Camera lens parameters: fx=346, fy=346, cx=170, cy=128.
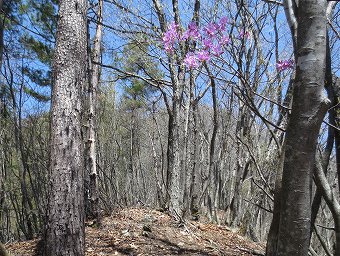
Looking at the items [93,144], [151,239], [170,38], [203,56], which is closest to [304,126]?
[203,56]

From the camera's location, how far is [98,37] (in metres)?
5.71

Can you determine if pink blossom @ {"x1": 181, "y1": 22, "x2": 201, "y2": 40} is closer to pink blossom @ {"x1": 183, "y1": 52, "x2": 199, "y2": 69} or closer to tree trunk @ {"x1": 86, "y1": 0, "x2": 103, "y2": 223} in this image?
pink blossom @ {"x1": 183, "y1": 52, "x2": 199, "y2": 69}

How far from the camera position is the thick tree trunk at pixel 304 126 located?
4.53 ft

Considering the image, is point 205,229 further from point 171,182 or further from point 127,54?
point 127,54

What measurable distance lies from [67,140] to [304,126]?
2832 mm

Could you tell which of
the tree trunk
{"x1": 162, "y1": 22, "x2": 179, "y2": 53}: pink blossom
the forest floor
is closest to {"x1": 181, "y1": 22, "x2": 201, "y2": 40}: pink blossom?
{"x1": 162, "y1": 22, "x2": 179, "y2": 53}: pink blossom

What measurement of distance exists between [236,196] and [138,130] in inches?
455

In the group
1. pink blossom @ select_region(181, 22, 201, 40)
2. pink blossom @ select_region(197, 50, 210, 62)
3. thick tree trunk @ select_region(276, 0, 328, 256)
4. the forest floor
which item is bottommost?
the forest floor

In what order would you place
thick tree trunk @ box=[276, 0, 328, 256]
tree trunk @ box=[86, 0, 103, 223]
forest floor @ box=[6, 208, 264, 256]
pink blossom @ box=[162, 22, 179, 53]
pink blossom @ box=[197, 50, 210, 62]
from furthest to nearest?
tree trunk @ box=[86, 0, 103, 223], forest floor @ box=[6, 208, 264, 256], pink blossom @ box=[162, 22, 179, 53], pink blossom @ box=[197, 50, 210, 62], thick tree trunk @ box=[276, 0, 328, 256]

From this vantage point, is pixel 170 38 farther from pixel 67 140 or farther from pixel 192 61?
pixel 67 140

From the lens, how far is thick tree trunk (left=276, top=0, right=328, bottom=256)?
1.38 meters

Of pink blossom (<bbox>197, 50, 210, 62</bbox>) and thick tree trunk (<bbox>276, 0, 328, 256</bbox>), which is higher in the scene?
pink blossom (<bbox>197, 50, 210, 62</bbox>)

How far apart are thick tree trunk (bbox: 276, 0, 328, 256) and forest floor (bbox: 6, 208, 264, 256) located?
10.8 ft

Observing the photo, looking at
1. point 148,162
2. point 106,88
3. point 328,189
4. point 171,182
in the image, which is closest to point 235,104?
point 171,182
